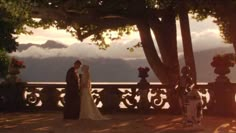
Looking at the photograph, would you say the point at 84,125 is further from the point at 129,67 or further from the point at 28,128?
the point at 129,67

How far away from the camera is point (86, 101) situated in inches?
816

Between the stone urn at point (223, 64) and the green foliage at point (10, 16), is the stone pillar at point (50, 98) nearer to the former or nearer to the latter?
the green foliage at point (10, 16)

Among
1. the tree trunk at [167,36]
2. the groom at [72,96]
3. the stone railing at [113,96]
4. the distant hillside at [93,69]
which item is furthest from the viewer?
the distant hillside at [93,69]

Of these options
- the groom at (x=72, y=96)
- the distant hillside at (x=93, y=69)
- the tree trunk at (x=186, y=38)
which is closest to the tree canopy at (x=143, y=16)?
the tree trunk at (x=186, y=38)

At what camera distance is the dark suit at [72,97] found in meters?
20.6

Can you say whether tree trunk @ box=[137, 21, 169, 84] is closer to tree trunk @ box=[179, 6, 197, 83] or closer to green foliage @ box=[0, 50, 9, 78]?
tree trunk @ box=[179, 6, 197, 83]

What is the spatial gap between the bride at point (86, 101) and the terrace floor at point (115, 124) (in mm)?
691

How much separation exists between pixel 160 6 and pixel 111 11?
2573 mm

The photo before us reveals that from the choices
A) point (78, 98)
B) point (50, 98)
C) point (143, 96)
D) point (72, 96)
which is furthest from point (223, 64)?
point (50, 98)

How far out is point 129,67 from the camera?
188 m

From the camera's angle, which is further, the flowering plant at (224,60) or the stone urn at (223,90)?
the flowering plant at (224,60)

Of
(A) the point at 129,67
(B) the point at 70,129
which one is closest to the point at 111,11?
(B) the point at 70,129

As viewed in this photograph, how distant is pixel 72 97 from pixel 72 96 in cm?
4

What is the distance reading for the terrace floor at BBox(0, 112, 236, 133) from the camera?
17078 mm
